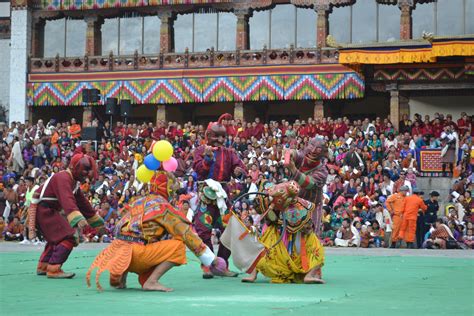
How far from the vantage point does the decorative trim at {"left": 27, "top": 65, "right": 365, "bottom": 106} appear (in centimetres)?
3338

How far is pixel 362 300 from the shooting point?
8.17 metres

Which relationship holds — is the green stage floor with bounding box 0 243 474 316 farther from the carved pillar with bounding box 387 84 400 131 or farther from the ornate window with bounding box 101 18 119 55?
the ornate window with bounding box 101 18 119 55

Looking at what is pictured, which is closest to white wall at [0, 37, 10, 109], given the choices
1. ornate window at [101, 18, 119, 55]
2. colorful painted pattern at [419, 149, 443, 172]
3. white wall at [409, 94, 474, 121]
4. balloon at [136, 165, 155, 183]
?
ornate window at [101, 18, 119, 55]

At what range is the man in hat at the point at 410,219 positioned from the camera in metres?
19.8

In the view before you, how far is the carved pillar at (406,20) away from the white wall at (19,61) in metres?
14.1

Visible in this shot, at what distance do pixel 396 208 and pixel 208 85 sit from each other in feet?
52.6

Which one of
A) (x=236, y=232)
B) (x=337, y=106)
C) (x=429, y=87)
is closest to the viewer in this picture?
(x=236, y=232)

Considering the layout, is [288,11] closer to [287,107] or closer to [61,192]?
[287,107]

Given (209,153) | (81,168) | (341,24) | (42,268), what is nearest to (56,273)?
(42,268)

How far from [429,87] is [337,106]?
4.49m

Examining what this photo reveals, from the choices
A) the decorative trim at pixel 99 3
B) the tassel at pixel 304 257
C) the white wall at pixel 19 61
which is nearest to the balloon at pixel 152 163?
the tassel at pixel 304 257

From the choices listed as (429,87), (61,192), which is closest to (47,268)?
(61,192)

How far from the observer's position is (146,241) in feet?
30.1

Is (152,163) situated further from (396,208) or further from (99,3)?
(99,3)
